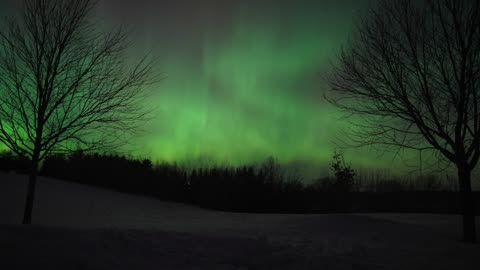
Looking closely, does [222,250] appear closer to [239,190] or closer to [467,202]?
[467,202]

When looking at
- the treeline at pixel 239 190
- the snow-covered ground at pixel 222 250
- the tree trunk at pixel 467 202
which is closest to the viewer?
the snow-covered ground at pixel 222 250

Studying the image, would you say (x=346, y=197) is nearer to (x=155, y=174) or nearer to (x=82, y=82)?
(x=155, y=174)

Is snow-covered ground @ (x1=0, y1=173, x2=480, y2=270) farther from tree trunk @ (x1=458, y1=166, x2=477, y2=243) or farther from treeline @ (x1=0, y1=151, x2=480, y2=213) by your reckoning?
treeline @ (x1=0, y1=151, x2=480, y2=213)

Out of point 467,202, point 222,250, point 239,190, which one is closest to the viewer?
point 222,250

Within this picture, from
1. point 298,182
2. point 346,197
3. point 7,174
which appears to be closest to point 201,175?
point 298,182

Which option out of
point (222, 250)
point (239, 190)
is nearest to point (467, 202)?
point (222, 250)

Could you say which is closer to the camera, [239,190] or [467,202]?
[467,202]

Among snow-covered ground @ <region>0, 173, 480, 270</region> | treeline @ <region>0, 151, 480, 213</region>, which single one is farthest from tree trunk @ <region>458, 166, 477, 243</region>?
treeline @ <region>0, 151, 480, 213</region>

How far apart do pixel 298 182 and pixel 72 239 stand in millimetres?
31192

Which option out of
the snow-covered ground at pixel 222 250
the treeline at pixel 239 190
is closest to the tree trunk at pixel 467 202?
the snow-covered ground at pixel 222 250

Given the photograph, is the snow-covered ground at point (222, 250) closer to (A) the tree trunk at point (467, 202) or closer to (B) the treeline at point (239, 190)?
(A) the tree trunk at point (467, 202)

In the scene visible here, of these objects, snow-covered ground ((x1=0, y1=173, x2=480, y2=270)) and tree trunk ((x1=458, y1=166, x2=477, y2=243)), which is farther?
tree trunk ((x1=458, y1=166, x2=477, y2=243))

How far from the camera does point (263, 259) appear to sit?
6.14m

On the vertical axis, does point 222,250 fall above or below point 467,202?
below
